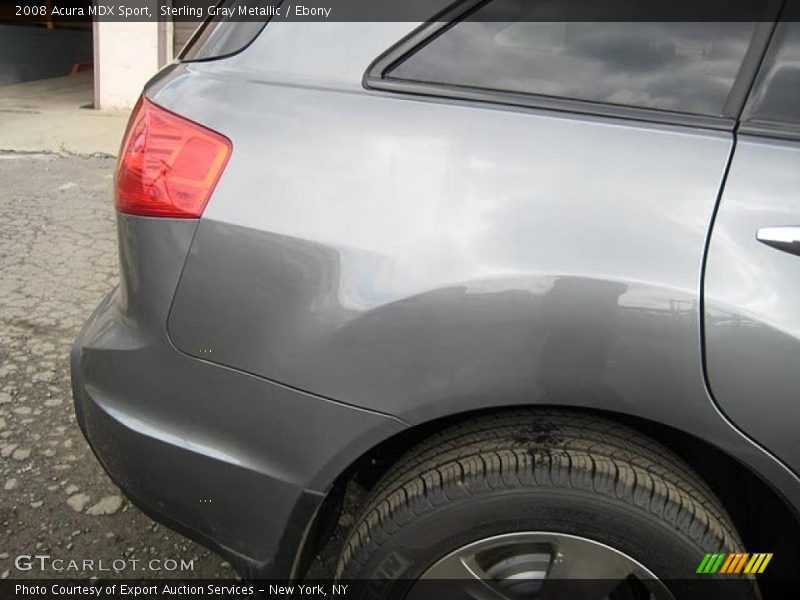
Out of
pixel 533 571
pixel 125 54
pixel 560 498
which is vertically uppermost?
pixel 125 54

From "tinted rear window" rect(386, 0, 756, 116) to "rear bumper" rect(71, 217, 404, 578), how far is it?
0.73m

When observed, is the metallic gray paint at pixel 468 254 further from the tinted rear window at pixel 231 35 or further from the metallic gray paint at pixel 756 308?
the tinted rear window at pixel 231 35

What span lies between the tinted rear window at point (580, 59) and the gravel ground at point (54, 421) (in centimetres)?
165

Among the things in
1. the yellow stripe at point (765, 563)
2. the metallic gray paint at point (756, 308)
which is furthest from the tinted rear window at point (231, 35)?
the yellow stripe at point (765, 563)

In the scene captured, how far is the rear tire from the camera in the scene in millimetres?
1322

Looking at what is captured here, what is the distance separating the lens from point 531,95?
1.35 meters

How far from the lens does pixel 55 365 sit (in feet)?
10.1

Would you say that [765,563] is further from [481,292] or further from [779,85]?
[779,85]

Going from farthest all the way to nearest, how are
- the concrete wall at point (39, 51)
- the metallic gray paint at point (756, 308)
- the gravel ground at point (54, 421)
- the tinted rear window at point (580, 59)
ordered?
the concrete wall at point (39, 51) < the gravel ground at point (54, 421) < the tinted rear window at point (580, 59) < the metallic gray paint at point (756, 308)

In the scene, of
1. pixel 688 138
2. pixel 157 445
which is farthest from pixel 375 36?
pixel 157 445

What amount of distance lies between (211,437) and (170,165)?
23.7 inches

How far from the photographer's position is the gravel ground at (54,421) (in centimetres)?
212

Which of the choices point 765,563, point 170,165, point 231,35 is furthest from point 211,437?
point 765,563

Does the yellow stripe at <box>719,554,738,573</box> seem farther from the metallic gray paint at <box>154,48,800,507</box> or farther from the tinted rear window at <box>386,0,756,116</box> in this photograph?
the tinted rear window at <box>386,0,756,116</box>
